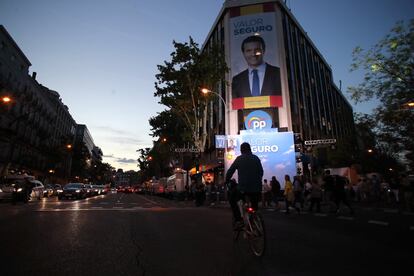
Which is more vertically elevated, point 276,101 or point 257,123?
point 276,101

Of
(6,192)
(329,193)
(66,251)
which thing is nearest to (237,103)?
(329,193)

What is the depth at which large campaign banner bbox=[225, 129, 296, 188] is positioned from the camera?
2500 cm

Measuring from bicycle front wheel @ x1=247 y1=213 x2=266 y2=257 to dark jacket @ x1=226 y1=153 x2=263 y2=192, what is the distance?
52cm

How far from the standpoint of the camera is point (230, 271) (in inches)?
141

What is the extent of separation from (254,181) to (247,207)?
469 mm

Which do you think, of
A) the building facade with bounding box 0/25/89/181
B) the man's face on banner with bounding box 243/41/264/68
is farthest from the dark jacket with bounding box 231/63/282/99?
the building facade with bounding box 0/25/89/181

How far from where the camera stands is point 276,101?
3528 cm

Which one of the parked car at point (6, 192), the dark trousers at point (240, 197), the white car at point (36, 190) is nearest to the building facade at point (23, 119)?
the white car at point (36, 190)

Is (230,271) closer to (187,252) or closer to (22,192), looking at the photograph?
(187,252)

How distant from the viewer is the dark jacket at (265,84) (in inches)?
1414

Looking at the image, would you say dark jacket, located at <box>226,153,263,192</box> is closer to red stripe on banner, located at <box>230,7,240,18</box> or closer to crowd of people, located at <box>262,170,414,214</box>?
crowd of people, located at <box>262,170,414,214</box>

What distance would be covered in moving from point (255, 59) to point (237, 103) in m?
6.31

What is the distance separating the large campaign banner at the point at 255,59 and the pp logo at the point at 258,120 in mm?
965

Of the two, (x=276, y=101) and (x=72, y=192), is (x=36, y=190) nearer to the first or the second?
(x=72, y=192)
